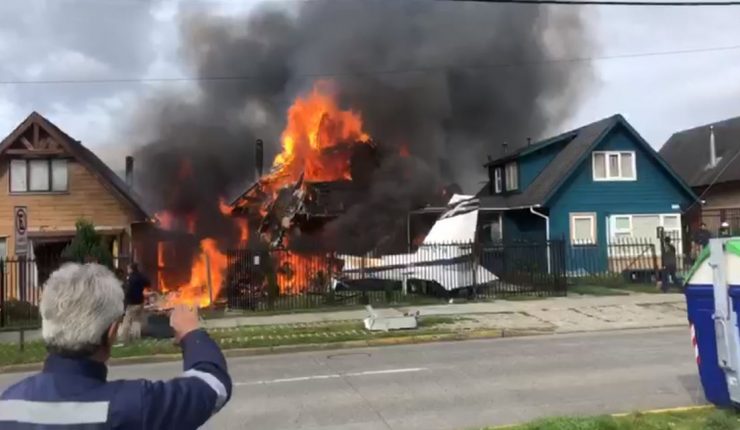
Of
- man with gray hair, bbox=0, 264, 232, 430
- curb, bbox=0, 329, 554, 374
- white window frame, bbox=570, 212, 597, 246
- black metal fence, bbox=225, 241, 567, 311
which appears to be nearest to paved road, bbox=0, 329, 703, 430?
curb, bbox=0, 329, 554, 374

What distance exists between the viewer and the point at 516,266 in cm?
1933

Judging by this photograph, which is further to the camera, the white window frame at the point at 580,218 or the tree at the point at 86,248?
the white window frame at the point at 580,218

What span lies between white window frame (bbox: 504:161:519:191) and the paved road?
1696 cm

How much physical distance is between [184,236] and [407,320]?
45.1ft

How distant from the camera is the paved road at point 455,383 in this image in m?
6.61

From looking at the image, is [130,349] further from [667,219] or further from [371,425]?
[667,219]

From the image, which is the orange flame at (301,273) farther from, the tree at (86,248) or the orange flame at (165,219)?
the orange flame at (165,219)

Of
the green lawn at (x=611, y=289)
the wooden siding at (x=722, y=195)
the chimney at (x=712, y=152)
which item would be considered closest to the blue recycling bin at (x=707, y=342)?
the green lawn at (x=611, y=289)

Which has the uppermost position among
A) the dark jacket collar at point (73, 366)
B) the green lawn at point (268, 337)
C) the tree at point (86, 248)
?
the tree at point (86, 248)

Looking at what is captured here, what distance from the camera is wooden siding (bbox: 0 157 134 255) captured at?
2277 centimetres

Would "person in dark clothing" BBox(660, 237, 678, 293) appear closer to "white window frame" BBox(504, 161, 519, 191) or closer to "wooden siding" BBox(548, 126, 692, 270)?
"wooden siding" BBox(548, 126, 692, 270)

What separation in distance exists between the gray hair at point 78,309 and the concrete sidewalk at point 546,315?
1155 cm

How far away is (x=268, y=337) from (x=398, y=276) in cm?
770

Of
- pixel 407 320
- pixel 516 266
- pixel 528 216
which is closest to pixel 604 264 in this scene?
pixel 528 216
